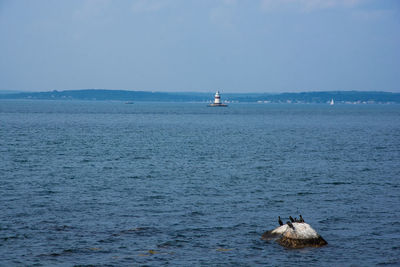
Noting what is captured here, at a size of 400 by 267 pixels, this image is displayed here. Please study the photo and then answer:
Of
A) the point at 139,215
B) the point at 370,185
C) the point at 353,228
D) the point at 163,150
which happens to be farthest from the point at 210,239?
the point at 163,150

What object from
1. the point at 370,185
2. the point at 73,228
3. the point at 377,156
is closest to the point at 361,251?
the point at 73,228

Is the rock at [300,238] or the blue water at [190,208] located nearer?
the blue water at [190,208]

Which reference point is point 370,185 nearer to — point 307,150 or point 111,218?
point 111,218

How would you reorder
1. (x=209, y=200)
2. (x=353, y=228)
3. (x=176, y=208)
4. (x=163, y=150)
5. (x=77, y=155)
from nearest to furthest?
(x=353, y=228)
(x=176, y=208)
(x=209, y=200)
(x=77, y=155)
(x=163, y=150)

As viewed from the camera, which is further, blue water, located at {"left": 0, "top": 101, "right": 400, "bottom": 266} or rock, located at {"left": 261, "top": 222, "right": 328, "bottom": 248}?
rock, located at {"left": 261, "top": 222, "right": 328, "bottom": 248}

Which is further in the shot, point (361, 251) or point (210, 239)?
point (210, 239)

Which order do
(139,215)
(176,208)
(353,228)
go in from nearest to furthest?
1. (353,228)
2. (139,215)
3. (176,208)

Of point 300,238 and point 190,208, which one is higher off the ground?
point 300,238

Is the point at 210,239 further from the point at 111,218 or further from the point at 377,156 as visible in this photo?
the point at 377,156

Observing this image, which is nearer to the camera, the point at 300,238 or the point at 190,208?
the point at 300,238

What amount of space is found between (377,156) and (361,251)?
34.1 meters

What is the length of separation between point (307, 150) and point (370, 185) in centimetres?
2459

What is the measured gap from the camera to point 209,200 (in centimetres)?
2947

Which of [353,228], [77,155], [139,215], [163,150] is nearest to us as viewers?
[353,228]
